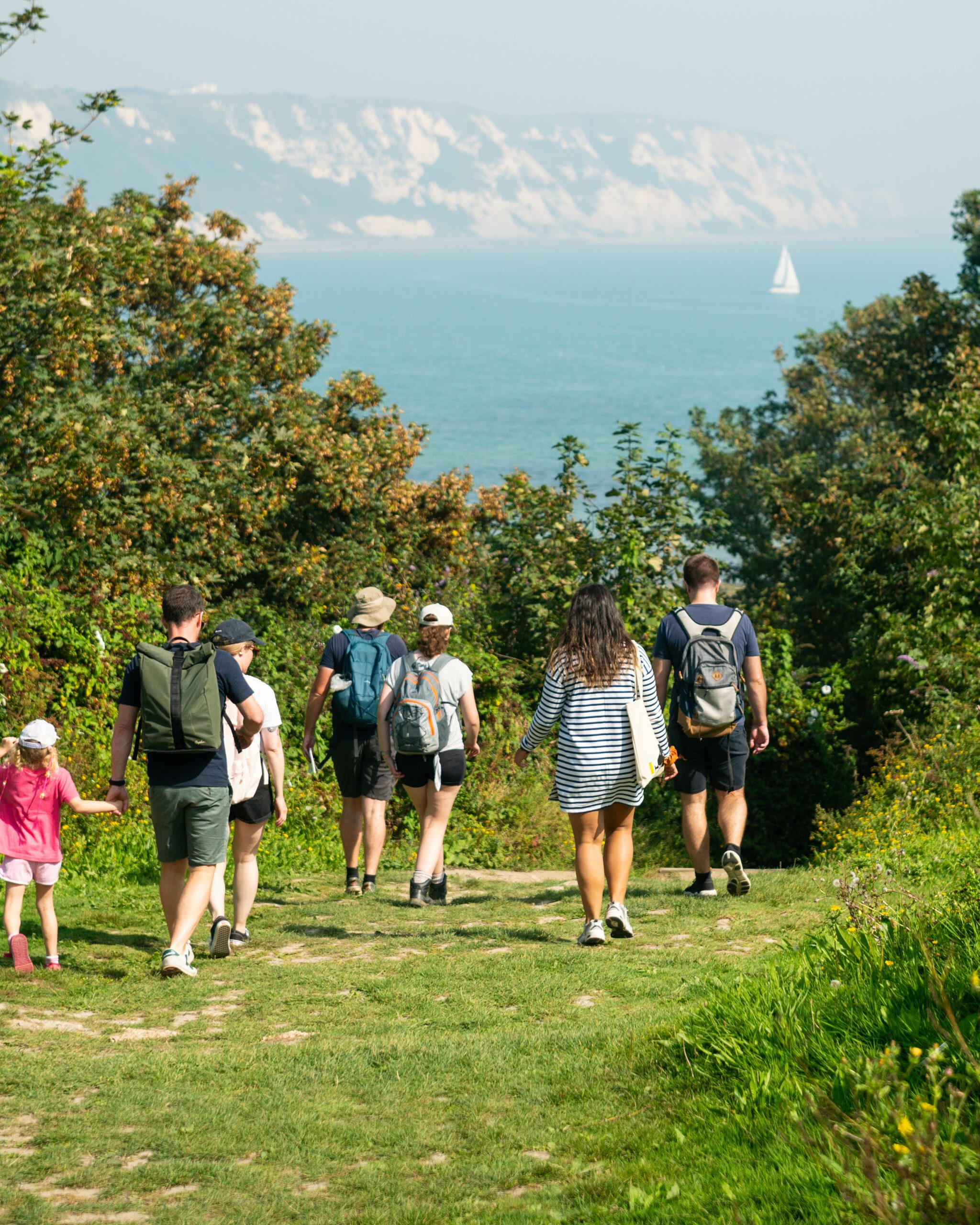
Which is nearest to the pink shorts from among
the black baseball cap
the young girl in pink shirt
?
the young girl in pink shirt

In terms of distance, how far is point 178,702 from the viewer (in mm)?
5371

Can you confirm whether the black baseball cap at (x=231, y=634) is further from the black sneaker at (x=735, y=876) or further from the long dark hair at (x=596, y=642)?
the black sneaker at (x=735, y=876)

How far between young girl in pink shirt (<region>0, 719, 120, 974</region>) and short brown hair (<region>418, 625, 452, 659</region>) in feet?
6.72

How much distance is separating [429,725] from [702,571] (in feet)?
5.75

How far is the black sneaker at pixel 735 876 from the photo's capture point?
6797 millimetres

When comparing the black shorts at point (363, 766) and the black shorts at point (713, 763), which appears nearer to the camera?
the black shorts at point (713, 763)

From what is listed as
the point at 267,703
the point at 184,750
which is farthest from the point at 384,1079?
the point at 267,703

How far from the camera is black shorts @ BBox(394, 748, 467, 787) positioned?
279 inches

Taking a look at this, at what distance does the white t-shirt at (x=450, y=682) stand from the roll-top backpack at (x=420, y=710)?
0.05ft

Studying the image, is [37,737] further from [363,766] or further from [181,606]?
[363,766]

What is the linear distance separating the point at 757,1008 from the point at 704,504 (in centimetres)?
3357

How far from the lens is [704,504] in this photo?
3691 centimetres

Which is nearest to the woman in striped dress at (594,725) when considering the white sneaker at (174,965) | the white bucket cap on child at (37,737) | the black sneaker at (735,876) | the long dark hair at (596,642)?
the long dark hair at (596,642)

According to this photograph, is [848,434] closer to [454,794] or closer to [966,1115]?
[454,794]
